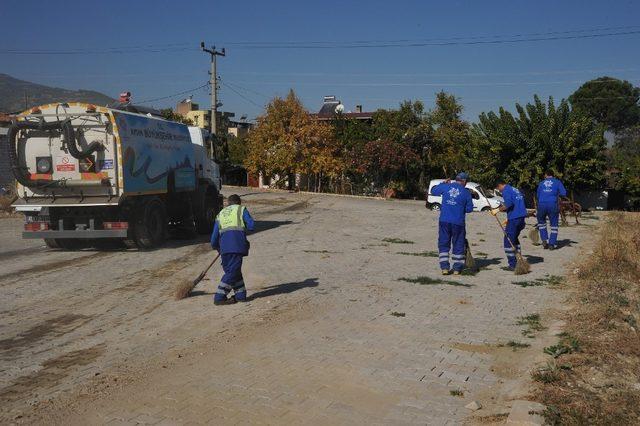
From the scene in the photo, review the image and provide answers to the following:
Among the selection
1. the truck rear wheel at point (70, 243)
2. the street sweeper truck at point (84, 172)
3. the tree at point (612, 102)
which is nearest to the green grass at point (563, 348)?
the street sweeper truck at point (84, 172)

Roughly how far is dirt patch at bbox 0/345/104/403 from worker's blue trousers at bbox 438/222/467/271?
21.2 ft

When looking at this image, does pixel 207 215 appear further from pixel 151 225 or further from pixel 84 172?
pixel 84 172

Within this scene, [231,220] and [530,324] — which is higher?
[231,220]

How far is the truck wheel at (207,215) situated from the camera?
683 inches

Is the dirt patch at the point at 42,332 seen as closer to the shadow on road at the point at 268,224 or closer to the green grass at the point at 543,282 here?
the green grass at the point at 543,282

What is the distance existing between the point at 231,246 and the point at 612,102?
233 ft

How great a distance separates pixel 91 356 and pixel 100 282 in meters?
4.42

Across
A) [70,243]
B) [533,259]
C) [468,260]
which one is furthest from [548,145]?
[70,243]

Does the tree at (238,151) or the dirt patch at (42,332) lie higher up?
the tree at (238,151)

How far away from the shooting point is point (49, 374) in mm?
5711

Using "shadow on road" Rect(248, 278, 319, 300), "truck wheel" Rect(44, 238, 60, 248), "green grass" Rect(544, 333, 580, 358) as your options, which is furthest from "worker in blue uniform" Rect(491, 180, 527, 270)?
"truck wheel" Rect(44, 238, 60, 248)

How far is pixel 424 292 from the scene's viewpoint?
9.49 m

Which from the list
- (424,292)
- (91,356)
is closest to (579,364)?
(424,292)

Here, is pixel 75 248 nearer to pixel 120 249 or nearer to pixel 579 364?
pixel 120 249
